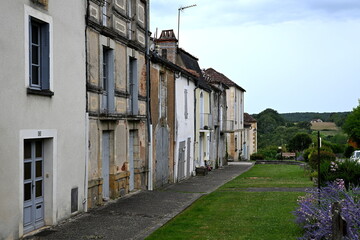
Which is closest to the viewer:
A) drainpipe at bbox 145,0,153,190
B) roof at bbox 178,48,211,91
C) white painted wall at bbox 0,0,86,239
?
white painted wall at bbox 0,0,86,239

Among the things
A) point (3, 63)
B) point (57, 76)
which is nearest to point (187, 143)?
point (57, 76)

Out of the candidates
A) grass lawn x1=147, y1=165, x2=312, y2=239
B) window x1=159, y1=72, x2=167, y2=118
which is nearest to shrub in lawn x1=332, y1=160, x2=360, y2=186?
grass lawn x1=147, y1=165, x2=312, y2=239

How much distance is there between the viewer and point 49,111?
34.2 ft

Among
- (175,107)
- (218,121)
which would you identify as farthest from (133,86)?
(218,121)

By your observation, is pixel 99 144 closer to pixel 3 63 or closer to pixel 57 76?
pixel 57 76

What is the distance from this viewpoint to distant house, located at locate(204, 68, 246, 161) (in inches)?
1746

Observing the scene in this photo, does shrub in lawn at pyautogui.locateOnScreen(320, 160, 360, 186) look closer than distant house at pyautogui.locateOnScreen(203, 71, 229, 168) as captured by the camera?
Yes

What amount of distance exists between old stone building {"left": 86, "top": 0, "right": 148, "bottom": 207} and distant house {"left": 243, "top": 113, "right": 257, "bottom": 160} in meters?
37.9

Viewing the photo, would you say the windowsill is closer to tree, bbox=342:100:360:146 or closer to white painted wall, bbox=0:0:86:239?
white painted wall, bbox=0:0:86:239

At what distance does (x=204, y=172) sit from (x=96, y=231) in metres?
17.9

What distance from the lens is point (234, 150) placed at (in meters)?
47.3

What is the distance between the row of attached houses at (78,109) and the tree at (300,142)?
150 feet

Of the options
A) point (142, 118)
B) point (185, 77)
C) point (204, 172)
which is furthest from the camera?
point (204, 172)

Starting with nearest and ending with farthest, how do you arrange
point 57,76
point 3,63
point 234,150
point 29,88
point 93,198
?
point 3,63, point 29,88, point 57,76, point 93,198, point 234,150
